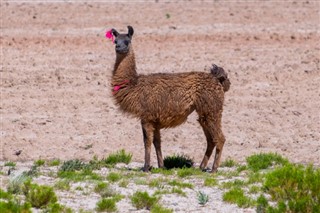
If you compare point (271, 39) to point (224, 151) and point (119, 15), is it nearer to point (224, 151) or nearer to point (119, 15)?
point (119, 15)

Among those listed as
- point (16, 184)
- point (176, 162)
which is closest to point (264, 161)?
point (176, 162)

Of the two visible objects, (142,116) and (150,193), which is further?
(142,116)

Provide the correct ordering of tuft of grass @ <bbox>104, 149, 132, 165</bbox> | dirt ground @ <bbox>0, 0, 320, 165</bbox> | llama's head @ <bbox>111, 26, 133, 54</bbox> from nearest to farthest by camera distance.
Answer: llama's head @ <bbox>111, 26, 133, 54</bbox>, tuft of grass @ <bbox>104, 149, 132, 165</bbox>, dirt ground @ <bbox>0, 0, 320, 165</bbox>

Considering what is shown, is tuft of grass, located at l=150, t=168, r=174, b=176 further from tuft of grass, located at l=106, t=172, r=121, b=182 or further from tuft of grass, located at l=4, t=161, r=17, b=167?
tuft of grass, located at l=4, t=161, r=17, b=167

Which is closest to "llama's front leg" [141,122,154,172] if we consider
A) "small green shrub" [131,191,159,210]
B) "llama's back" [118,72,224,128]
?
"llama's back" [118,72,224,128]

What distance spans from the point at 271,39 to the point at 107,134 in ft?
20.8

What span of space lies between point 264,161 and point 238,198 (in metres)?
3.13

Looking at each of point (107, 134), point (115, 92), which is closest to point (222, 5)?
point (107, 134)

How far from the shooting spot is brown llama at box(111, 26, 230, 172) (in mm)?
17141

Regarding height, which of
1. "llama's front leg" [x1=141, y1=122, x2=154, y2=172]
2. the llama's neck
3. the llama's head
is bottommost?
"llama's front leg" [x1=141, y1=122, x2=154, y2=172]

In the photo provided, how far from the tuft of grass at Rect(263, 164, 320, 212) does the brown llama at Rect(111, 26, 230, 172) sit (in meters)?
4.21

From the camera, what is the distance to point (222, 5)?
92.6ft

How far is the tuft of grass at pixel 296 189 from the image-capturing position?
1284cm

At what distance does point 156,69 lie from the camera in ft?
78.5
